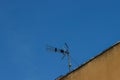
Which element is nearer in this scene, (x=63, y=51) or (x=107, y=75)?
(x=107, y=75)

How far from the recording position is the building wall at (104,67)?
19.9 metres

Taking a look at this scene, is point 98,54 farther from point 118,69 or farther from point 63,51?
point 63,51

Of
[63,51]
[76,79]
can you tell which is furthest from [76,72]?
[63,51]

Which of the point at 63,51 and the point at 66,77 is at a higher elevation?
the point at 63,51

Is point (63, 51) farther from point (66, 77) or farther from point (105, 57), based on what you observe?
point (105, 57)

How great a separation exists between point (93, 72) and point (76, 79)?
1.30 m

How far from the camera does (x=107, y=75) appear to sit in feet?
66.3

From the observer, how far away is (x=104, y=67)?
2050cm

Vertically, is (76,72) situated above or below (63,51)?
below

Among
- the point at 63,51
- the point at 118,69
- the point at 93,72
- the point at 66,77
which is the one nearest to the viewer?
the point at 118,69

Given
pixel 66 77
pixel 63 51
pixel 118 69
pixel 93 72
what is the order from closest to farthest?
1. pixel 118 69
2. pixel 93 72
3. pixel 66 77
4. pixel 63 51

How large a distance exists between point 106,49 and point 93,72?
127 centimetres

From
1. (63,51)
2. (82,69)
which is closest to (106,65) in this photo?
(82,69)

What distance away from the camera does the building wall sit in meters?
19.9
